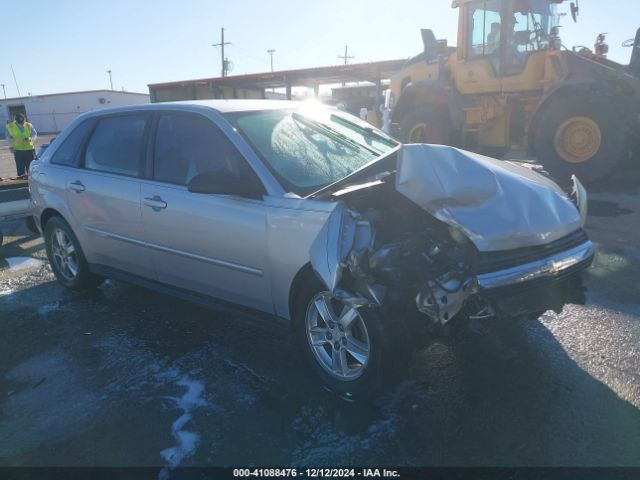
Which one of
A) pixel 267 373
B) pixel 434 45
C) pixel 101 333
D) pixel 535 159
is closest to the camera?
pixel 267 373

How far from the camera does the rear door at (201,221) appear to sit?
313cm

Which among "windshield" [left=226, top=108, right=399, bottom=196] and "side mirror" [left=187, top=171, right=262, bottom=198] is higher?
"windshield" [left=226, top=108, right=399, bottom=196]

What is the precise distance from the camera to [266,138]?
3391mm

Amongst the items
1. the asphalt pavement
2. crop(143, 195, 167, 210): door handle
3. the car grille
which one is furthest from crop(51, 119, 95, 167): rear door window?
the car grille

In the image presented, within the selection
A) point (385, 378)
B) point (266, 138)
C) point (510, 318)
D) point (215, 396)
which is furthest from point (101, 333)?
point (510, 318)

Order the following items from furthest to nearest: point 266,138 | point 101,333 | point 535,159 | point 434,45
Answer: point 434,45 → point 535,159 → point 101,333 → point 266,138

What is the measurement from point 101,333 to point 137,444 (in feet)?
5.18

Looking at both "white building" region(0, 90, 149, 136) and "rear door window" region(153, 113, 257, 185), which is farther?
"white building" region(0, 90, 149, 136)

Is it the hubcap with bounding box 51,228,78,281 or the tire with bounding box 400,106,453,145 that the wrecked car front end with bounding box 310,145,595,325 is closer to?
the hubcap with bounding box 51,228,78,281

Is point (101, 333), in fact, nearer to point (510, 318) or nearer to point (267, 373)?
point (267, 373)

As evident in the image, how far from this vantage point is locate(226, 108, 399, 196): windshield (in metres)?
3.21

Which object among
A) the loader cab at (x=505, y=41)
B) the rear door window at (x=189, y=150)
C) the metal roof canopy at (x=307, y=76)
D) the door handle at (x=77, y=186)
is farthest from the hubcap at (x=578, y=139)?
the metal roof canopy at (x=307, y=76)

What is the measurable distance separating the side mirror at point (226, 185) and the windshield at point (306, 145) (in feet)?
0.62

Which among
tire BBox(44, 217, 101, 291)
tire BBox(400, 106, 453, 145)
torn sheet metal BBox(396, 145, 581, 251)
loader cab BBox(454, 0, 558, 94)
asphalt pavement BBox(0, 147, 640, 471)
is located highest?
loader cab BBox(454, 0, 558, 94)
